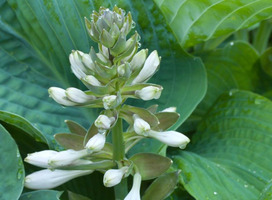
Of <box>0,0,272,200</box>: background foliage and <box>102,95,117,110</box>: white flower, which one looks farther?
<box>0,0,272,200</box>: background foliage

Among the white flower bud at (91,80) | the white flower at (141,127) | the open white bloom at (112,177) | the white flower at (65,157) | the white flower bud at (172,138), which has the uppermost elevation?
the white flower bud at (91,80)

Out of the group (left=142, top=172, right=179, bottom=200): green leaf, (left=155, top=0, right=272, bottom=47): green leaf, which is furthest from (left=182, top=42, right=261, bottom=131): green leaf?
(left=142, top=172, right=179, bottom=200): green leaf

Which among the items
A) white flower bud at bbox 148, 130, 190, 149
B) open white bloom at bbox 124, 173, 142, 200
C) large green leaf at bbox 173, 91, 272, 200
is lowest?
large green leaf at bbox 173, 91, 272, 200

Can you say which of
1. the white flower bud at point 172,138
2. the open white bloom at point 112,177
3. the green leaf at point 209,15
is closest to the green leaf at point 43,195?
the open white bloom at point 112,177

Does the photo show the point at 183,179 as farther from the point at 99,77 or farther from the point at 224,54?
the point at 224,54

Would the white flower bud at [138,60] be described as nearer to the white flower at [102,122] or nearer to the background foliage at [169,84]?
the white flower at [102,122]

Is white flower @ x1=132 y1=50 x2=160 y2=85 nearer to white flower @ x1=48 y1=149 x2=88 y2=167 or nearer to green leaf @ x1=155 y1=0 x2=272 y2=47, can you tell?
white flower @ x1=48 y1=149 x2=88 y2=167

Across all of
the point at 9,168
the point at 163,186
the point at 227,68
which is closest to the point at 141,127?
the point at 163,186
